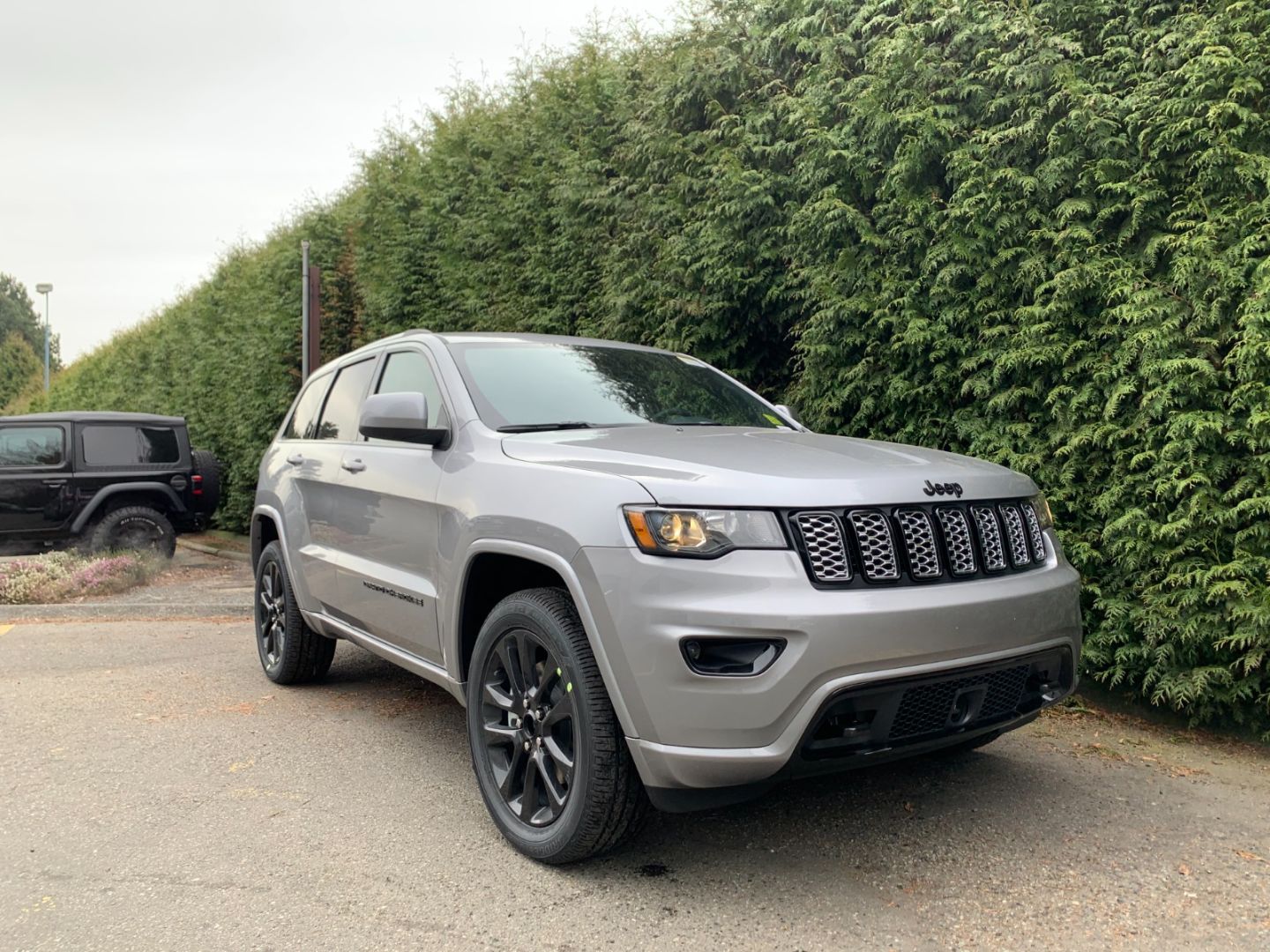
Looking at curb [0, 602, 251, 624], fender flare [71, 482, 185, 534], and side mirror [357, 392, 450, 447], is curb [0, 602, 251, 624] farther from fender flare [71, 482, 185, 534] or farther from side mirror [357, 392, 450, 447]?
side mirror [357, 392, 450, 447]

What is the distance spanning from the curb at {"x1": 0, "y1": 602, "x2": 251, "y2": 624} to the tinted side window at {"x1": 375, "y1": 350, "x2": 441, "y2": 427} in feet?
13.7

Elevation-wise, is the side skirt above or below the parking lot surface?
above

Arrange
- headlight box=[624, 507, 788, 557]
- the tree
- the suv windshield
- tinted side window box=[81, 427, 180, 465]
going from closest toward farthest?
headlight box=[624, 507, 788, 557] < the suv windshield < tinted side window box=[81, 427, 180, 465] < the tree

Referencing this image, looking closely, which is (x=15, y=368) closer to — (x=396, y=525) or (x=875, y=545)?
(x=396, y=525)

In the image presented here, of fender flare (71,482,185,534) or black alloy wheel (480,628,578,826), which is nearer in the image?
black alloy wheel (480,628,578,826)

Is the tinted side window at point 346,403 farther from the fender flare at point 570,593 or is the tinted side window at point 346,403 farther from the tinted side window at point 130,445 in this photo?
the tinted side window at point 130,445

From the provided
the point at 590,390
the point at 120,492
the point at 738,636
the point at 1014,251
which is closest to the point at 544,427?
the point at 590,390

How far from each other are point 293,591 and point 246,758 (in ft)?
3.60

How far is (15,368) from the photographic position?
75.2 m

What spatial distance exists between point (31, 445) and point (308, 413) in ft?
22.9

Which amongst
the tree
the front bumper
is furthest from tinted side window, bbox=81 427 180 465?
the tree

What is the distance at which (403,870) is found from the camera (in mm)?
3174

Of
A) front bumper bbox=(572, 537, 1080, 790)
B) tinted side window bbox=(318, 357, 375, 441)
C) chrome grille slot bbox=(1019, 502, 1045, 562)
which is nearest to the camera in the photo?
front bumper bbox=(572, 537, 1080, 790)

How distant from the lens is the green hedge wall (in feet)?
14.3
